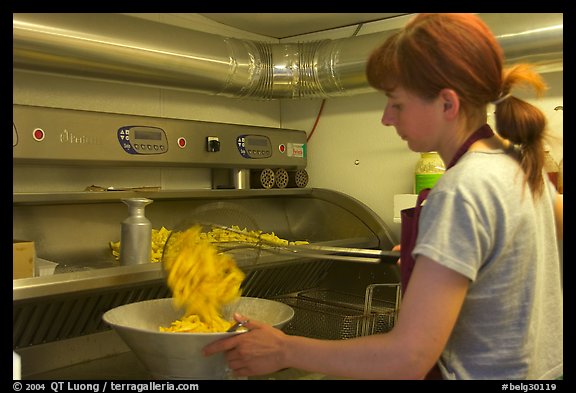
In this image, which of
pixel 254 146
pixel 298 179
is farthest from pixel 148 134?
pixel 298 179

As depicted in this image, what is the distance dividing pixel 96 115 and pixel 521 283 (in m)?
1.59

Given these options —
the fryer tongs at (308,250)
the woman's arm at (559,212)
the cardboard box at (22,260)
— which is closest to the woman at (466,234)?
the woman's arm at (559,212)

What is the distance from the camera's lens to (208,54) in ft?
7.67

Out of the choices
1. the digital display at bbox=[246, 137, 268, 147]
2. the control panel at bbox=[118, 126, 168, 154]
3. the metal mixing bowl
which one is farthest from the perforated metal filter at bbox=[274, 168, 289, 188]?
the metal mixing bowl

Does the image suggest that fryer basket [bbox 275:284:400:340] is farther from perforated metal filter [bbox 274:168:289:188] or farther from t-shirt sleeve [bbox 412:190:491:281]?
t-shirt sleeve [bbox 412:190:491:281]

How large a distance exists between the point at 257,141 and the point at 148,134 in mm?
586

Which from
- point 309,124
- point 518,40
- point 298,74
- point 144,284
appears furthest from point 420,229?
point 309,124

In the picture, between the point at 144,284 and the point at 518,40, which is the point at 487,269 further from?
the point at 518,40

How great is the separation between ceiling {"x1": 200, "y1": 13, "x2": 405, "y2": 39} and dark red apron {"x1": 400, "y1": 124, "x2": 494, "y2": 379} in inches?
62.1

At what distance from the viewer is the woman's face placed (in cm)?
116

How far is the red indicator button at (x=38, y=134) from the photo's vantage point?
1.97 meters

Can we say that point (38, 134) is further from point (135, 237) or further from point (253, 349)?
point (253, 349)

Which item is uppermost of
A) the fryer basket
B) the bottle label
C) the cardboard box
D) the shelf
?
the bottle label
